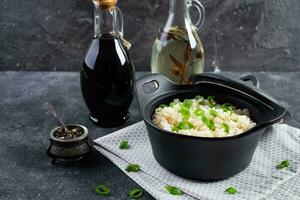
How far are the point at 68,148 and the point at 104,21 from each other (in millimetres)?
328

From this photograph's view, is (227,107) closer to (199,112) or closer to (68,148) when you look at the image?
(199,112)

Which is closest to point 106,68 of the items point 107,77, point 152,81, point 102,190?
point 107,77

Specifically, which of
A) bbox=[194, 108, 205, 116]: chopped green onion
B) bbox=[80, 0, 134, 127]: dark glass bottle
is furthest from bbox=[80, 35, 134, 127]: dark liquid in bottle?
bbox=[194, 108, 205, 116]: chopped green onion

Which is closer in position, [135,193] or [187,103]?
[135,193]

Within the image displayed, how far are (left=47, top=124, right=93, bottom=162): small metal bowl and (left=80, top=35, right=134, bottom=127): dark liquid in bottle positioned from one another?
17cm

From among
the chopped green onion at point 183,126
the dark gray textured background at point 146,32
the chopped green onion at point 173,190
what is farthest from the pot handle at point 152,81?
the dark gray textured background at point 146,32

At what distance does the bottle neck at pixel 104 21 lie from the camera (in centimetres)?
103

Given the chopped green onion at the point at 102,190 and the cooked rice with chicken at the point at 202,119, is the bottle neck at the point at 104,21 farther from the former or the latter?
the chopped green onion at the point at 102,190

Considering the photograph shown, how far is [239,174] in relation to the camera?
2.85 ft

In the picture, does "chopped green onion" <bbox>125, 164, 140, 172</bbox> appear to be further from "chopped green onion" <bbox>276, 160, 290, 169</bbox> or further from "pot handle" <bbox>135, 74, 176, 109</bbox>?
"chopped green onion" <bbox>276, 160, 290, 169</bbox>

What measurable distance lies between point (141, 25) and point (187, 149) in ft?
2.61

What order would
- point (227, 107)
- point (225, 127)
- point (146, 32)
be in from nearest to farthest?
1. point (225, 127)
2. point (227, 107)
3. point (146, 32)

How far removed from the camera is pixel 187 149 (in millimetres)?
792

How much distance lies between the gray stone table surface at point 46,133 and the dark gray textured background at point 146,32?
0.06m
